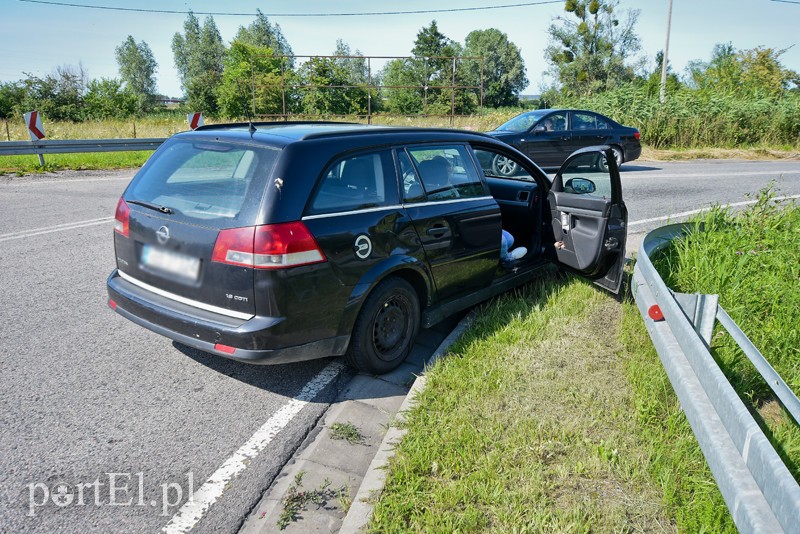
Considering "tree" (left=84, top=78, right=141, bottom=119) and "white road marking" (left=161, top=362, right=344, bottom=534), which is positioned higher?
"tree" (left=84, top=78, right=141, bottom=119)

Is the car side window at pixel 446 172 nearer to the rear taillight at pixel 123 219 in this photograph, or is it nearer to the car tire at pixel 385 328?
the car tire at pixel 385 328

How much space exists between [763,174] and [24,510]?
17.4 m

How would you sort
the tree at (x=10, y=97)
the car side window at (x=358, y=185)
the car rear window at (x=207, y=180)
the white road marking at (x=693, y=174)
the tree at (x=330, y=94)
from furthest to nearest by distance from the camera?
the tree at (x=10, y=97)
the tree at (x=330, y=94)
the white road marking at (x=693, y=174)
the car side window at (x=358, y=185)
the car rear window at (x=207, y=180)

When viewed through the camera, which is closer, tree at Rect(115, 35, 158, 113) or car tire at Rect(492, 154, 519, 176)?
car tire at Rect(492, 154, 519, 176)

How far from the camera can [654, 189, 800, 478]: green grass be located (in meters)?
3.63

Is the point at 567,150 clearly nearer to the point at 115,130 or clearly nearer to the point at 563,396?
the point at 563,396

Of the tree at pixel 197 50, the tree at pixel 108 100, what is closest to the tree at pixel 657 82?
the tree at pixel 108 100

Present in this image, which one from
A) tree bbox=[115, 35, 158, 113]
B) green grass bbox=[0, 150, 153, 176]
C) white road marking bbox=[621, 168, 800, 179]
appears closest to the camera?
green grass bbox=[0, 150, 153, 176]

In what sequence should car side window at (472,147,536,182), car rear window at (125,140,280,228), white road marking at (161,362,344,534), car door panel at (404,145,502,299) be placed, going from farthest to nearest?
car side window at (472,147,536,182) < car door panel at (404,145,502,299) < car rear window at (125,140,280,228) < white road marking at (161,362,344,534)

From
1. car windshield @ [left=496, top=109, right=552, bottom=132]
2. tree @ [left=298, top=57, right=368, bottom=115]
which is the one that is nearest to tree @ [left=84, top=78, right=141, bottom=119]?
tree @ [left=298, top=57, right=368, bottom=115]

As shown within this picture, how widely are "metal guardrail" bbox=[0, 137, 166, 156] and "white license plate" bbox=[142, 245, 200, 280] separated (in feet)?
40.4

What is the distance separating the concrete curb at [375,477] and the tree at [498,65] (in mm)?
83655

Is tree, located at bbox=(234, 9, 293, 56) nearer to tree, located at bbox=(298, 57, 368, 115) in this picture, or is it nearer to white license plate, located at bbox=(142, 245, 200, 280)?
tree, located at bbox=(298, 57, 368, 115)

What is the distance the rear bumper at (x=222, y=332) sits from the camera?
11.0 ft
